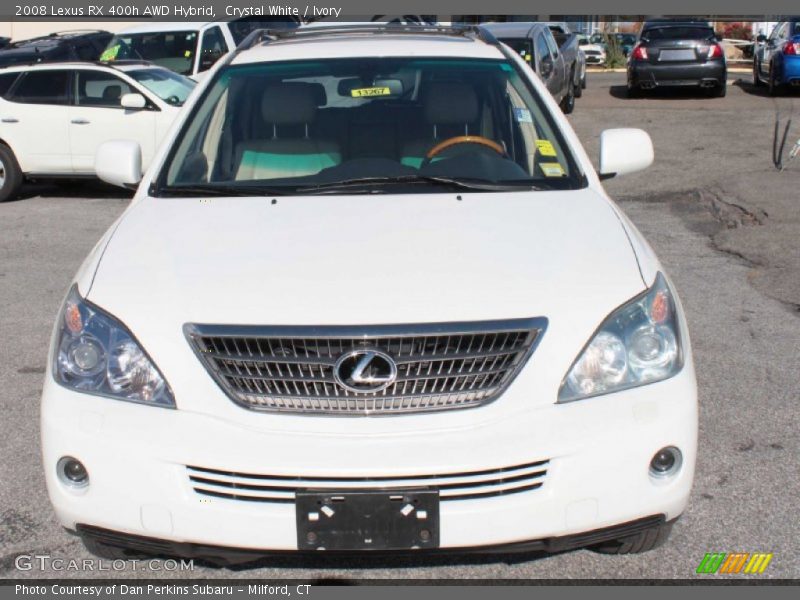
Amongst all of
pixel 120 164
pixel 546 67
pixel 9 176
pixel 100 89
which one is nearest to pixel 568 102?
pixel 546 67

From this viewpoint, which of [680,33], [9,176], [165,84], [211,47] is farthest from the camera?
[680,33]

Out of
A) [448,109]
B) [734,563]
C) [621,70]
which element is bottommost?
[621,70]

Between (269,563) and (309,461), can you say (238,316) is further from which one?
(269,563)

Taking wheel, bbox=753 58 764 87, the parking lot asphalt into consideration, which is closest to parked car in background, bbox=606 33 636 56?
wheel, bbox=753 58 764 87

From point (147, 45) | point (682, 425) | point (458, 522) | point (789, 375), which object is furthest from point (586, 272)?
point (147, 45)

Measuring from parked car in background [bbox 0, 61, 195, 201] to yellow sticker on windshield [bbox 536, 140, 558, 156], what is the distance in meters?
8.09

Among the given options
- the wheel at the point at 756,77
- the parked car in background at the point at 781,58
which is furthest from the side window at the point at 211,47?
the wheel at the point at 756,77

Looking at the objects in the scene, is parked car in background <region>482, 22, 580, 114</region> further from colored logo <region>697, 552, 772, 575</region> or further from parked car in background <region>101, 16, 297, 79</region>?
colored logo <region>697, 552, 772, 575</region>

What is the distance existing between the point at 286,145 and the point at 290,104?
19 centimetres

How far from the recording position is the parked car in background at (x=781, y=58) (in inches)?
766

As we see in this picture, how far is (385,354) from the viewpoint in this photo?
9.89 ft

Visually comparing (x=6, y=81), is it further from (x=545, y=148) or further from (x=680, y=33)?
(x=680, y=33)

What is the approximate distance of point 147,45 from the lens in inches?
667

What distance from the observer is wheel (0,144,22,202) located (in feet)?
39.9
